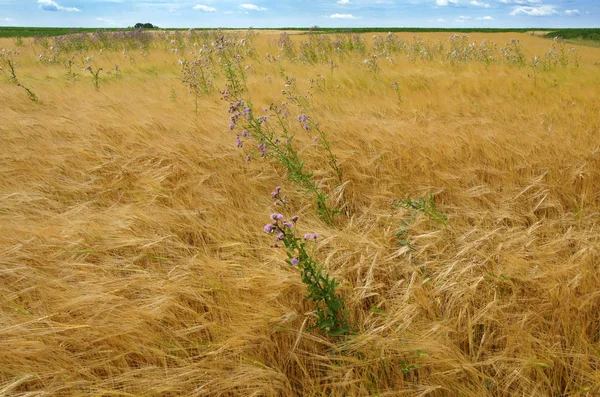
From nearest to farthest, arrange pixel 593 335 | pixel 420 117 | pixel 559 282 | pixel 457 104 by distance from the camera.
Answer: pixel 593 335, pixel 559 282, pixel 420 117, pixel 457 104

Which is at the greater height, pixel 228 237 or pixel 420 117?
pixel 420 117

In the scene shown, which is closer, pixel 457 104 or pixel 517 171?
pixel 517 171

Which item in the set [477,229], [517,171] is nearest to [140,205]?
[477,229]

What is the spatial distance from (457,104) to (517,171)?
2195 millimetres

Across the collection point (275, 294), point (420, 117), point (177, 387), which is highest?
point (420, 117)

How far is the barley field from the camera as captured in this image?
1.27m

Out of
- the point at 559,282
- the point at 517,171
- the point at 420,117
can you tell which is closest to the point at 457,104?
the point at 420,117

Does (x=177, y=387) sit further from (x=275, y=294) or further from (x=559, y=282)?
(x=559, y=282)

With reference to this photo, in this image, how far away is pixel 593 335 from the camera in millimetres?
1387

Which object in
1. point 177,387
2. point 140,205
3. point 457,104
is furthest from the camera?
point 457,104

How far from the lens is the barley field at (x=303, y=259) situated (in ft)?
4.18

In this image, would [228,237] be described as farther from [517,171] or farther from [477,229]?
[517,171]

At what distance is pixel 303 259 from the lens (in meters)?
1.40

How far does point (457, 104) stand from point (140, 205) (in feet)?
12.6
